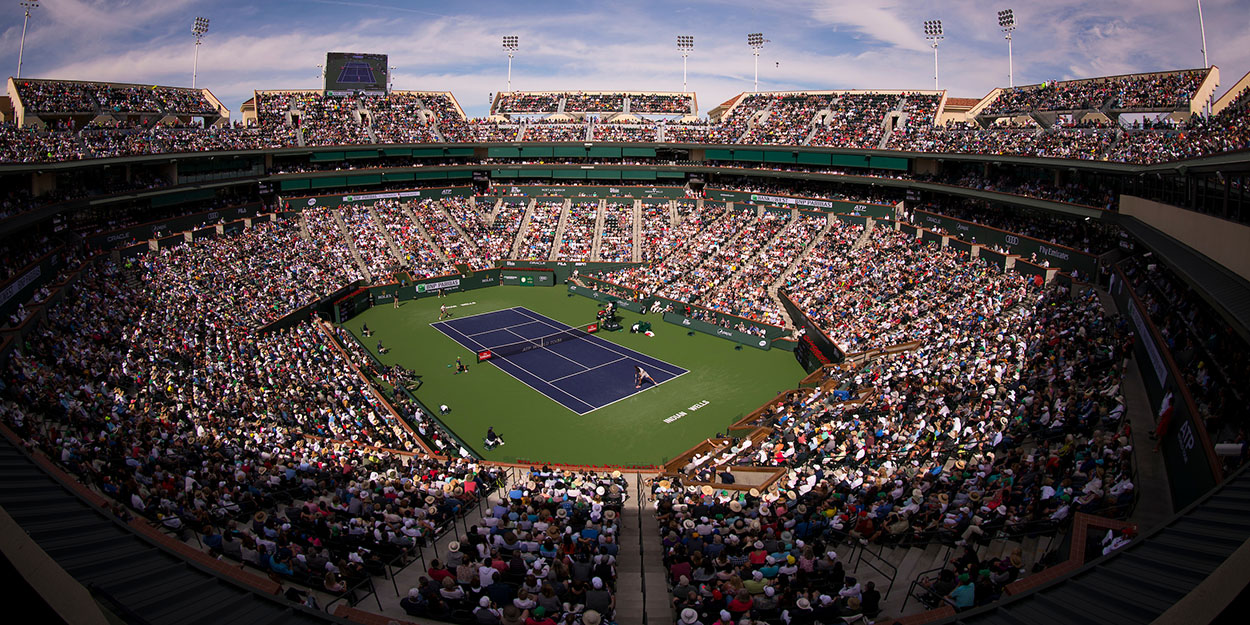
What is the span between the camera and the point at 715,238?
53125 millimetres

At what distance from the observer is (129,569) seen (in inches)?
404

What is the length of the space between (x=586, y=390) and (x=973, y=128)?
3289 cm

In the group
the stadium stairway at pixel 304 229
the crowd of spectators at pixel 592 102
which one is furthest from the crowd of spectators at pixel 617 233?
the stadium stairway at pixel 304 229

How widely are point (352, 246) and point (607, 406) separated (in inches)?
1254

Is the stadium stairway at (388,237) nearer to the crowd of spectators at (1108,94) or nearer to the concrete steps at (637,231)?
the concrete steps at (637,231)

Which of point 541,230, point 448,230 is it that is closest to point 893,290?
point 541,230

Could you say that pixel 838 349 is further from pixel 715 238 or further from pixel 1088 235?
pixel 715 238

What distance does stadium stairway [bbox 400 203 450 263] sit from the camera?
2168 inches

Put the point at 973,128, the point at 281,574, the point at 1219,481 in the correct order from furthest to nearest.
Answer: the point at 973,128 → the point at 281,574 → the point at 1219,481

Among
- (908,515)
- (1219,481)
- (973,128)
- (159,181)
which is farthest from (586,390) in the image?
(159,181)

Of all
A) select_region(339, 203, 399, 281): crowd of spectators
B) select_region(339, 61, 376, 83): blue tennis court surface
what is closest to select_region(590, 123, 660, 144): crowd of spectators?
select_region(339, 203, 399, 281): crowd of spectators

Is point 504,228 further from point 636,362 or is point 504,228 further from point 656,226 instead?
point 636,362

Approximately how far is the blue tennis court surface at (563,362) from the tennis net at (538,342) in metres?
0.33

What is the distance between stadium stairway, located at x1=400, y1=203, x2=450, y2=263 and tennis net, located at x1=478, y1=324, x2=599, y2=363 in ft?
58.1
